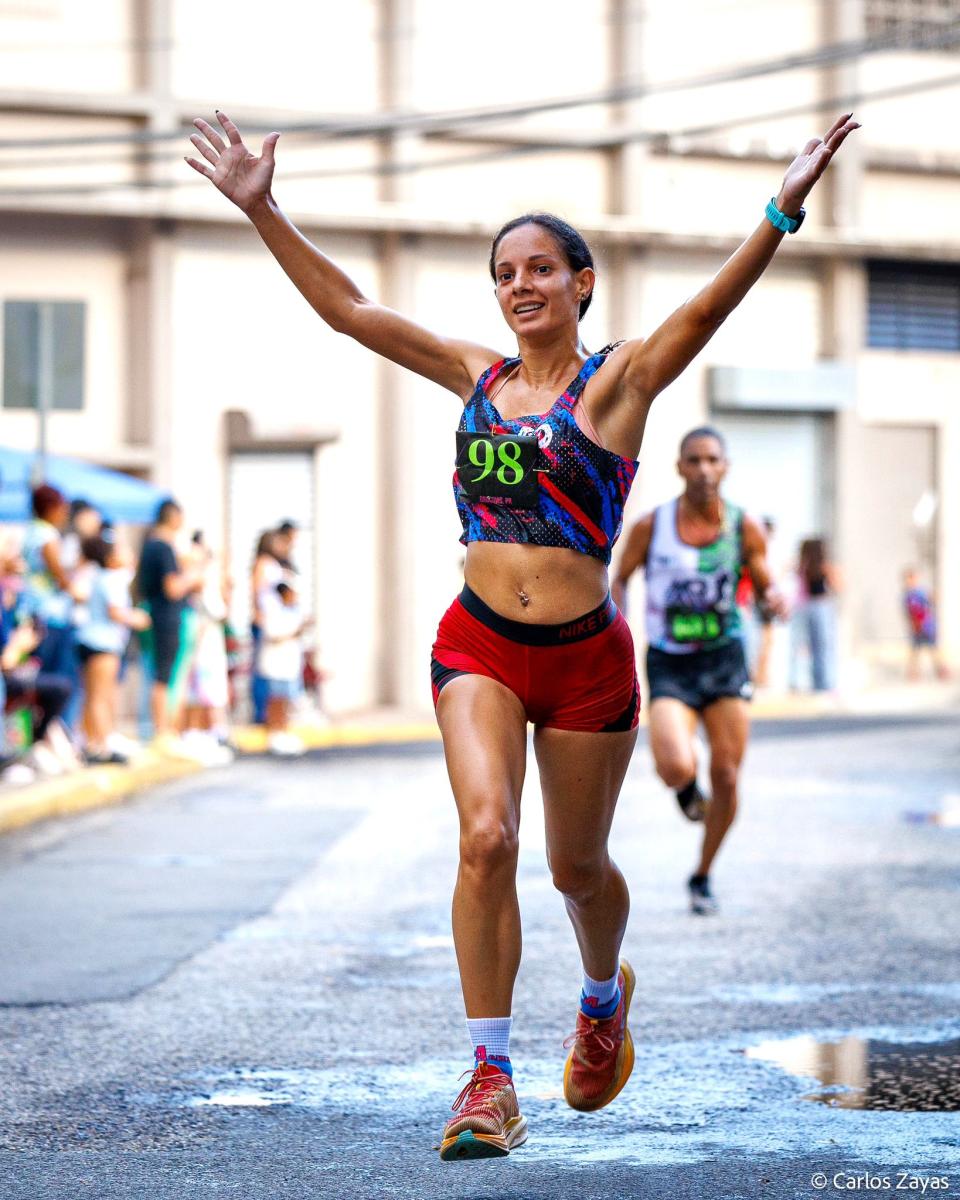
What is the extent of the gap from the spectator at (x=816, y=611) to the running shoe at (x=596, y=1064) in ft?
64.3

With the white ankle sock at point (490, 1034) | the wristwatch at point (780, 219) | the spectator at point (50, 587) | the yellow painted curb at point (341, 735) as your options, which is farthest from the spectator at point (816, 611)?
the white ankle sock at point (490, 1034)

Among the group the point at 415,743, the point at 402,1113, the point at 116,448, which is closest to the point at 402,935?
the point at 402,1113

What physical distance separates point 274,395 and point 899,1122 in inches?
804

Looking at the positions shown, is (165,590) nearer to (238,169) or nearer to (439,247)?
(439,247)

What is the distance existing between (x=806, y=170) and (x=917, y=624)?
24.2 metres

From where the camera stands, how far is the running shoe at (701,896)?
9086 mm

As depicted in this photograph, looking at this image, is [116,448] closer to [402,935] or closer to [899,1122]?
[402,935]

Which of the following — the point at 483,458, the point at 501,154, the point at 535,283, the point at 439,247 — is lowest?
the point at 483,458

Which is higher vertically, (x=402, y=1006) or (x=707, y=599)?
(x=707, y=599)

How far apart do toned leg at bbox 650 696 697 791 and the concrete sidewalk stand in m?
4.37

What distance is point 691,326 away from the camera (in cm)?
485

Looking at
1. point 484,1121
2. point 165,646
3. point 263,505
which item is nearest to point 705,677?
point 484,1121

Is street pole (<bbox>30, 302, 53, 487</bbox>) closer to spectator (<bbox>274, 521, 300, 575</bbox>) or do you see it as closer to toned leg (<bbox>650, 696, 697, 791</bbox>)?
spectator (<bbox>274, 521, 300, 575</bbox>)

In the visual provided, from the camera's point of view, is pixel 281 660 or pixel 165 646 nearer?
pixel 165 646
